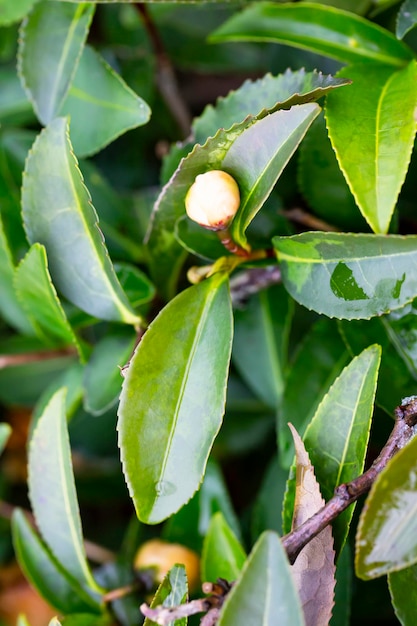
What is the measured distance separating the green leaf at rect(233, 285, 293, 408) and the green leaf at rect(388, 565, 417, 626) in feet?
0.93

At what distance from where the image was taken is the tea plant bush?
1.65 ft

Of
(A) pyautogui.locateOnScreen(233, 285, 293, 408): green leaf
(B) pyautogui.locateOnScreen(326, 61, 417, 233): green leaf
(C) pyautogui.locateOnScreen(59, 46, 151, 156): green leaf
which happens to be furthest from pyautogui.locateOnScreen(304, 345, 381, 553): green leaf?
(C) pyautogui.locateOnScreen(59, 46, 151, 156): green leaf

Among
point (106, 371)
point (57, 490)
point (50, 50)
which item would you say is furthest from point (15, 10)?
point (57, 490)

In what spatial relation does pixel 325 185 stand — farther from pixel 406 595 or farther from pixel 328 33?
pixel 406 595

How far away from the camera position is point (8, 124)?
865 millimetres

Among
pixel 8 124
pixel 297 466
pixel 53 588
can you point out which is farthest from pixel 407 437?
pixel 8 124

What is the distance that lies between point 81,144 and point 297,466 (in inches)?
15.8

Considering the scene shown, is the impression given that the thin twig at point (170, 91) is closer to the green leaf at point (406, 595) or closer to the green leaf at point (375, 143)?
the green leaf at point (375, 143)

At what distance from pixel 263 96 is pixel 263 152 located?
104 millimetres

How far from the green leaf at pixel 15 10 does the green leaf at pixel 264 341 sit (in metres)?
0.38

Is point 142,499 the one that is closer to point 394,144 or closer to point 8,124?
point 394,144

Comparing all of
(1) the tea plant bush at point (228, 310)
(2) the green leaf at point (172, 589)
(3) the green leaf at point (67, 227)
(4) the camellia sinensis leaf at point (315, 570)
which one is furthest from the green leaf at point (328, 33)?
(2) the green leaf at point (172, 589)

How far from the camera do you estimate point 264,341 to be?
0.79 m

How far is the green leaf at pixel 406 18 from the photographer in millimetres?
583
